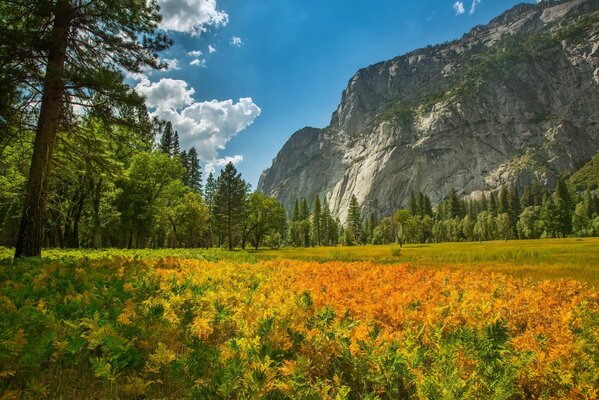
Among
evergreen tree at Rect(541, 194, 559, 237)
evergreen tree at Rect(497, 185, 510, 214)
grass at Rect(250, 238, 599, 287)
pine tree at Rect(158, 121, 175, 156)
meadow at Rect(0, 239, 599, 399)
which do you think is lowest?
grass at Rect(250, 238, 599, 287)

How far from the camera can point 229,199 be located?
5647 centimetres

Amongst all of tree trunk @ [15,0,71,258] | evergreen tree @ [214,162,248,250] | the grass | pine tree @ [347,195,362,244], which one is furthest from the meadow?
pine tree @ [347,195,362,244]

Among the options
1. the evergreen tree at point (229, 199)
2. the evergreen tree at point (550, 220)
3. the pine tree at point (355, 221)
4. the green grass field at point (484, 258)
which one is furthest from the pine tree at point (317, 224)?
the green grass field at point (484, 258)

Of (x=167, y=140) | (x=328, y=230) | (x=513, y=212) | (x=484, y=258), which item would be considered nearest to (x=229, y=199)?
(x=167, y=140)

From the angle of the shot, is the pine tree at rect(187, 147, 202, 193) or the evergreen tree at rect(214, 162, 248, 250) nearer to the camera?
the evergreen tree at rect(214, 162, 248, 250)

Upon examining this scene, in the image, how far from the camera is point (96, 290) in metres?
4.32

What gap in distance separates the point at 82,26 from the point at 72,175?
5.50 meters

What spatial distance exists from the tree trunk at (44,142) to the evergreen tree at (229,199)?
45.3m

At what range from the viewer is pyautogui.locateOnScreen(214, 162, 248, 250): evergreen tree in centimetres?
5650

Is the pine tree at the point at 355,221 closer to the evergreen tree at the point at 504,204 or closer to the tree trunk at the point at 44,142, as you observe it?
the evergreen tree at the point at 504,204

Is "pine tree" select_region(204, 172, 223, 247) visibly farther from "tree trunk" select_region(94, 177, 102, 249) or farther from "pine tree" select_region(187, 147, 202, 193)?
"tree trunk" select_region(94, 177, 102, 249)

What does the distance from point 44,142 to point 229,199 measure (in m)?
45.9

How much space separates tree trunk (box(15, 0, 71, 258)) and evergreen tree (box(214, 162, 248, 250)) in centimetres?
4528

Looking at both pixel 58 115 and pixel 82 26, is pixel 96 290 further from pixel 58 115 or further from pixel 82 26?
pixel 82 26
